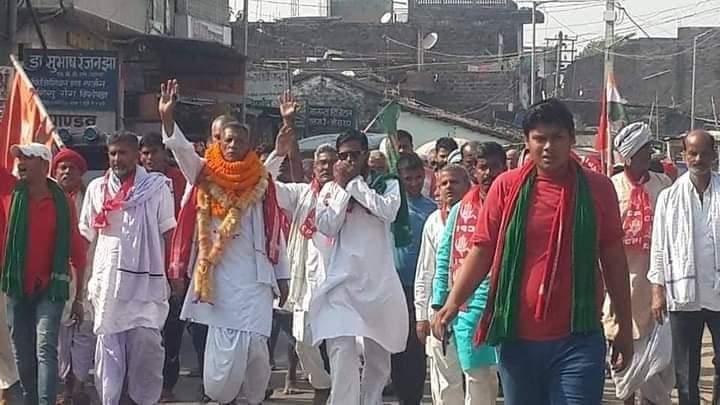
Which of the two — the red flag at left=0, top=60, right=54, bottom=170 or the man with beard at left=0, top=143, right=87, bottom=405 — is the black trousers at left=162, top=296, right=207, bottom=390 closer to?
the red flag at left=0, top=60, right=54, bottom=170

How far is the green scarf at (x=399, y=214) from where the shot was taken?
8227 millimetres

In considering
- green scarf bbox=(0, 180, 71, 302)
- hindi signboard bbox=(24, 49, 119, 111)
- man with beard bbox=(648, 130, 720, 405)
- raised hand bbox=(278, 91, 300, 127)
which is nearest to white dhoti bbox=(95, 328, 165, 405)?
green scarf bbox=(0, 180, 71, 302)

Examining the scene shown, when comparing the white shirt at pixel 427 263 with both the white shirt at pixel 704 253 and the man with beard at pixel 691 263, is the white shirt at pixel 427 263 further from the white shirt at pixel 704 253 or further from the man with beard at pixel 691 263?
the white shirt at pixel 704 253

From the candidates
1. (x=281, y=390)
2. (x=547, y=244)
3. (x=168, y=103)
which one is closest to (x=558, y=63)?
(x=281, y=390)

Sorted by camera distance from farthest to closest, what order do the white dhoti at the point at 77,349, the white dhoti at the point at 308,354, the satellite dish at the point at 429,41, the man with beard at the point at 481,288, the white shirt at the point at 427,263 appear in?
the satellite dish at the point at 429,41, the white dhoti at the point at 77,349, the white dhoti at the point at 308,354, the white shirt at the point at 427,263, the man with beard at the point at 481,288

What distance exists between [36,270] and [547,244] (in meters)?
3.76

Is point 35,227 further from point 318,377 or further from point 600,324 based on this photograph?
point 600,324

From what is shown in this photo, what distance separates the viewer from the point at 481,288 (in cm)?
733

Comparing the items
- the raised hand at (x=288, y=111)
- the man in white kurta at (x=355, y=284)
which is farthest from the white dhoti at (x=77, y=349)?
the raised hand at (x=288, y=111)

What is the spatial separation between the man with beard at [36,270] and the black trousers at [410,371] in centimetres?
234

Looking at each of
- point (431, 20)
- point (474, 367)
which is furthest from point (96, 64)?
point (431, 20)

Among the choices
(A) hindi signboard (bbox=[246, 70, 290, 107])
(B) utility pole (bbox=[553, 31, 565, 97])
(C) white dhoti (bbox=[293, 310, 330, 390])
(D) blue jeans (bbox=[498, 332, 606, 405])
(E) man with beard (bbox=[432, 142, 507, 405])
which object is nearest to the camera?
(D) blue jeans (bbox=[498, 332, 606, 405])

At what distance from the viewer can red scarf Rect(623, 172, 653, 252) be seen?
8828mm

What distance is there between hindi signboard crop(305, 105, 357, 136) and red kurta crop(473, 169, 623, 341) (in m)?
22.1
